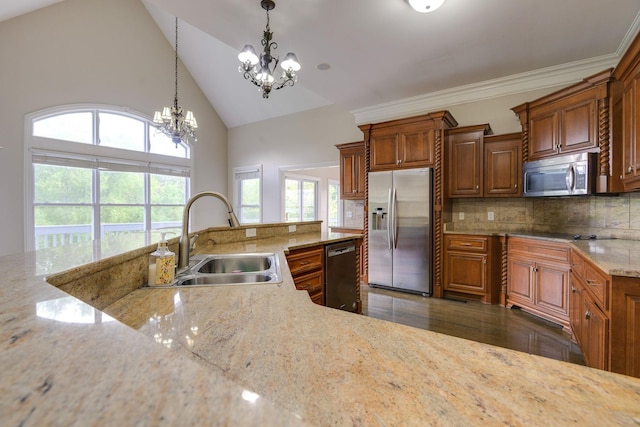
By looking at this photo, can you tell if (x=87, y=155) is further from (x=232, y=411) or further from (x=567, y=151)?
(x=567, y=151)

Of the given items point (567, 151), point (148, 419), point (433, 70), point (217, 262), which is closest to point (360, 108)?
point (433, 70)

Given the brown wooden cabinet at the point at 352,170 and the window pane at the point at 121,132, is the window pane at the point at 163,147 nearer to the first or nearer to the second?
the window pane at the point at 121,132

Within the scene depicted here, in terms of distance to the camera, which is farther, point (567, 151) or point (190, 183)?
point (190, 183)

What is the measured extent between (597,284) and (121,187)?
6.55 m

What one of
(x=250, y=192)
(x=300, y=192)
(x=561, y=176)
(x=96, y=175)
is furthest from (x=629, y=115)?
(x=96, y=175)

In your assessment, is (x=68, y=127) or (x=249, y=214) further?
(x=249, y=214)

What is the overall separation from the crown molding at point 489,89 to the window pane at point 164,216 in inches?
167

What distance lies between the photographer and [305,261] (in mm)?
2457

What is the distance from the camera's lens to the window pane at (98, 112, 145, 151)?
16.6 ft

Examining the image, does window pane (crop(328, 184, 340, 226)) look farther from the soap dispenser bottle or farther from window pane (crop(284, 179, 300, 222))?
the soap dispenser bottle

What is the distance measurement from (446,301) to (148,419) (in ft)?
12.8

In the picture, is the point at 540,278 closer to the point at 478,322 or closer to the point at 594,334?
the point at 478,322

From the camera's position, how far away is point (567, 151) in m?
2.95

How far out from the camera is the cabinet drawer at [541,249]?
2.73m
